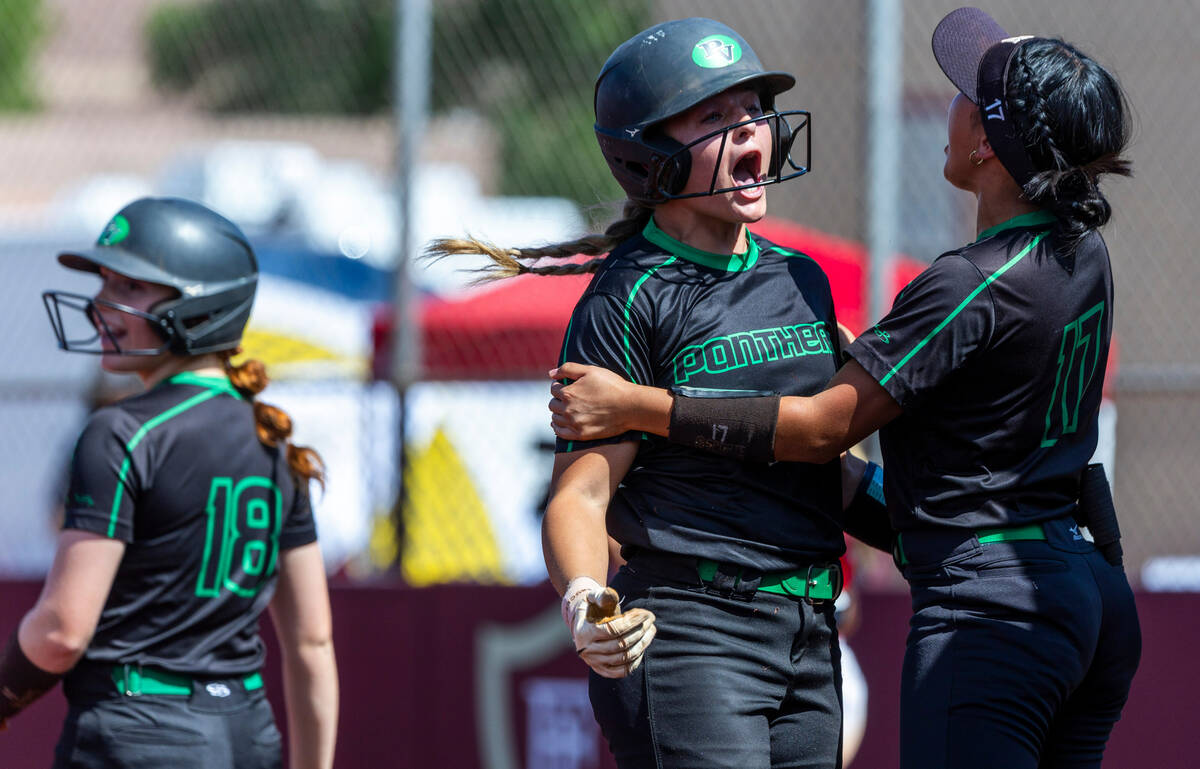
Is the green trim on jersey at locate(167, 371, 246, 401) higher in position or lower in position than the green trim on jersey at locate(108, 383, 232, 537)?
higher

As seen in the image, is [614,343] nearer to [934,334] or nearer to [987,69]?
[934,334]

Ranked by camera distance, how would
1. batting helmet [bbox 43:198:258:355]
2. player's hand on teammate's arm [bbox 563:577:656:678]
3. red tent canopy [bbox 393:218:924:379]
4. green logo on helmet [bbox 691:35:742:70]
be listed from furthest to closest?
1. red tent canopy [bbox 393:218:924:379]
2. batting helmet [bbox 43:198:258:355]
3. green logo on helmet [bbox 691:35:742:70]
4. player's hand on teammate's arm [bbox 563:577:656:678]

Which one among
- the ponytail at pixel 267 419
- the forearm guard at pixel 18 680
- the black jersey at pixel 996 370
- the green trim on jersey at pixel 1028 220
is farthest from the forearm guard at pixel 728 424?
the forearm guard at pixel 18 680

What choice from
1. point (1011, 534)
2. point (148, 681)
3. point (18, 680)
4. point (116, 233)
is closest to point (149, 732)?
point (148, 681)

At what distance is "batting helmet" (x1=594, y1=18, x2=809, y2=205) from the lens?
2.77 metres

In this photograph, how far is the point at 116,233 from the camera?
3533mm

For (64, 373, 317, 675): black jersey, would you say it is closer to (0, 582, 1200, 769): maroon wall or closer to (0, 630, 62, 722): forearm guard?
(0, 630, 62, 722): forearm guard

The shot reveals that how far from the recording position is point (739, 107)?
2838mm

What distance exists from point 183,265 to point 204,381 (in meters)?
0.31

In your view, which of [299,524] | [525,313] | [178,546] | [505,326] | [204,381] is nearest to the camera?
[178,546]

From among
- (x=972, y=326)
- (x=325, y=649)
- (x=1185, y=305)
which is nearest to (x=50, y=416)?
(x=325, y=649)

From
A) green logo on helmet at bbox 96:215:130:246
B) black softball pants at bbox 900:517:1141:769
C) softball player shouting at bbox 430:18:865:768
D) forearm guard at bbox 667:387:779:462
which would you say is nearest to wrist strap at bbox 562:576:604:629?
softball player shouting at bbox 430:18:865:768

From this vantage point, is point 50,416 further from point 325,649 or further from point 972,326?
point 972,326

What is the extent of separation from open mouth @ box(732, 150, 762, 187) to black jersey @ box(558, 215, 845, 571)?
199 mm
